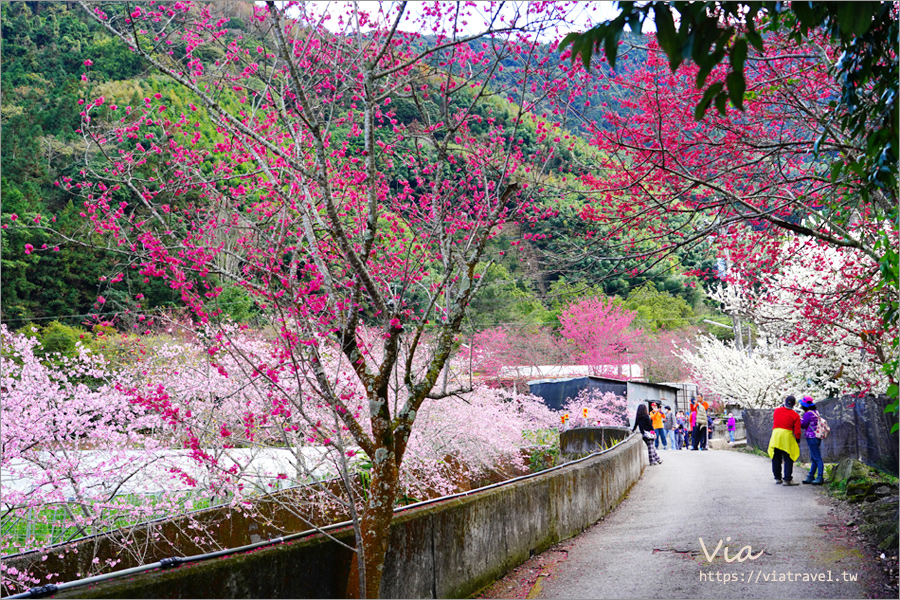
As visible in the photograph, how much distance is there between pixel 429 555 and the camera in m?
5.26

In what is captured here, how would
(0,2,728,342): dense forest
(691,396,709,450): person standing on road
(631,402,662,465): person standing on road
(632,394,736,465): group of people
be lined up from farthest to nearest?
(691,396,709,450): person standing on road, (0,2,728,342): dense forest, (632,394,736,465): group of people, (631,402,662,465): person standing on road

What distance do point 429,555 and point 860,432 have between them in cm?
1043

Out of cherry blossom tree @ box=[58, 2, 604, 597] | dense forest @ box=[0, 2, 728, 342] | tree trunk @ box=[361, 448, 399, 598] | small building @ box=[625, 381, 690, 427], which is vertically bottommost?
tree trunk @ box=[361, 448, 399, 598]

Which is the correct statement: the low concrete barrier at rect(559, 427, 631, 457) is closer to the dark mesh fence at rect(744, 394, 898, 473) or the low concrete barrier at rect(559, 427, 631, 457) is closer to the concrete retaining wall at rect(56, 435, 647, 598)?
the dark mesh fence at rect(744, 394, 898, 473)

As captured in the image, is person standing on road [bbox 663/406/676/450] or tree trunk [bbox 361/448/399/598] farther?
person standing on road [bbox 663/406/676/450]

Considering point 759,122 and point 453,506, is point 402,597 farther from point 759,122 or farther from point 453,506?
point 759,122

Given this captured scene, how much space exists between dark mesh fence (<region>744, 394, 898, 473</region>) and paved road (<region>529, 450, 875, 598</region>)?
3.90ft

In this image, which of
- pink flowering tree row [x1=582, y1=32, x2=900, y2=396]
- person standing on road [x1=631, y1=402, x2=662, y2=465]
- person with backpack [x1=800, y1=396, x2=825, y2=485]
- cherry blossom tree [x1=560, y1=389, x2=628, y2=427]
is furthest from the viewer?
cherry blossom tree [x1=560, y1=389, x2=628, y2=427]

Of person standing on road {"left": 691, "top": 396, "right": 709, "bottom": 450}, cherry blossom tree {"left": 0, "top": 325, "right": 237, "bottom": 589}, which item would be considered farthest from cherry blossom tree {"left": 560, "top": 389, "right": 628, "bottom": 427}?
cherry blossom tree {"left": 0, "top": 325, "right": 237, "bottom": 589}

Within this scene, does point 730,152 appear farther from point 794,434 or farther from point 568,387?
point 568,387

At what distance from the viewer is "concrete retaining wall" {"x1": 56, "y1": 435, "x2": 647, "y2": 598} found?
12.0ft

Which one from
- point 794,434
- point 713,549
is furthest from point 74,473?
point 794,434

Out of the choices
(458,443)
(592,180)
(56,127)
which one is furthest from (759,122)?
(56,127)

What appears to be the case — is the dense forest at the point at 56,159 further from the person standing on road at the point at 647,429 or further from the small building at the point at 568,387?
the small building at the point at 568,387
